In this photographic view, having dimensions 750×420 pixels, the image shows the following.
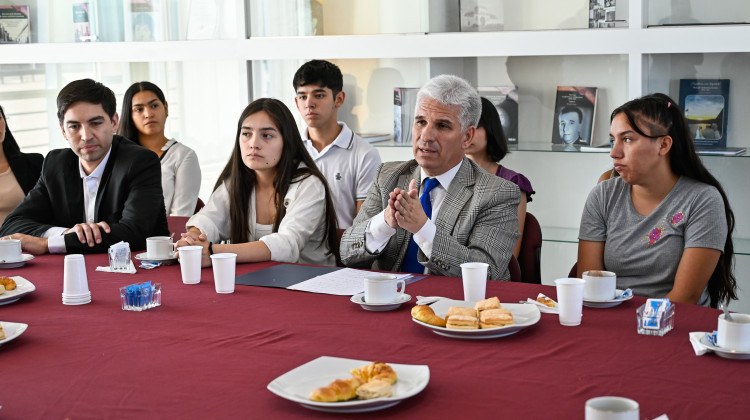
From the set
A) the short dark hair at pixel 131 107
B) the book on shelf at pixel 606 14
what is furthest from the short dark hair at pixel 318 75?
the book on shelf at pixel 606 14

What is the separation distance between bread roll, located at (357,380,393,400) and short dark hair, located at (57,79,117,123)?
244cm

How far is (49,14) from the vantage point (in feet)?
19.4

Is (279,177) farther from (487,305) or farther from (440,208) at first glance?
(487,305)

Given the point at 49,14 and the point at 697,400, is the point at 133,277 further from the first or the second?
the point at 49,14

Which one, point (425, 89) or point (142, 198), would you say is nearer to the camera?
point (425, 89)

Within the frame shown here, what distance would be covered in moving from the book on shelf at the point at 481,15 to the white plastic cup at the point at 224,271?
2527mm

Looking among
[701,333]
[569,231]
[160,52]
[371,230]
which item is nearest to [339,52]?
[160,52]

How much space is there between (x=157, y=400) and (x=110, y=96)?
2.32 meters

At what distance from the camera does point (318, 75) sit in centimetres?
459

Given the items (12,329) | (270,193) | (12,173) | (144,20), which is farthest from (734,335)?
(144,20)

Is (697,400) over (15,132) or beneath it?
beneath

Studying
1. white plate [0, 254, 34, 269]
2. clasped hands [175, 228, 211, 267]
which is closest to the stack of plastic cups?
clasped hands [175, 228, 211, 267]

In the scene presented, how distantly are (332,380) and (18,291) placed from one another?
4.18ft

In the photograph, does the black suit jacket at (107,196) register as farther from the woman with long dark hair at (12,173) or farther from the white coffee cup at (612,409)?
the white coffee cup at (612,409)
